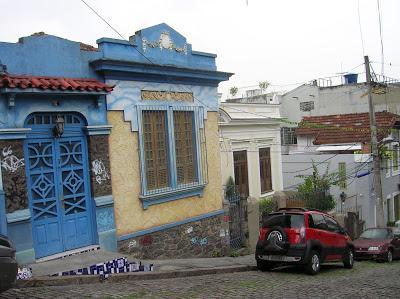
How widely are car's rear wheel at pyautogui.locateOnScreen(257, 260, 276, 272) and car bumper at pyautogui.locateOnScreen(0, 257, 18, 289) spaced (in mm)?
7527

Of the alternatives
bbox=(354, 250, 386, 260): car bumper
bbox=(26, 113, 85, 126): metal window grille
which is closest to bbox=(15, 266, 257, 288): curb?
bbox=(26, 113, 85, 126): metal window grille

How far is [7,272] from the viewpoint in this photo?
Result: 6.46m

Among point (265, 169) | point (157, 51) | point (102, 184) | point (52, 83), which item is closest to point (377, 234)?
point (265, 169)

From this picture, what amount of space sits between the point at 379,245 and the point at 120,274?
37.7 ft

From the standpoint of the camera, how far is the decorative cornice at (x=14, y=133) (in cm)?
963

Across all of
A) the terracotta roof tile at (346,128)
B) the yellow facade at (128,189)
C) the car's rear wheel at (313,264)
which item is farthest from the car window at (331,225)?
the terracotta roof tile at (346,128)

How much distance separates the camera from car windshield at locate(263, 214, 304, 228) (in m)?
12.4

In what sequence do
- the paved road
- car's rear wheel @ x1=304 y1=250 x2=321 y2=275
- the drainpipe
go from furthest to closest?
car's rear wheel @ x1=304 y1=250 x2=321 y2=275, the drainpipe, the paved road

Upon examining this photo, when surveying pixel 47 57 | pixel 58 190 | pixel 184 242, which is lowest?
pixel 184 242

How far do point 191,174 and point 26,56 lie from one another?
230 inches

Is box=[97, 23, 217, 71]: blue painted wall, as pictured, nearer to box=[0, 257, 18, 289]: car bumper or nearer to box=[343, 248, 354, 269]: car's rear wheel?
box=[0, 257, 18, 289]: car bumper

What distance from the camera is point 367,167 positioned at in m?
27.9

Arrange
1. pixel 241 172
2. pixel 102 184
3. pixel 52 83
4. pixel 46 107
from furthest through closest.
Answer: pixel 241 172, pixel 102 184, pixel 46 107, pixel 52 83

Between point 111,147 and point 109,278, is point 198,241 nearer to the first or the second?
point 111,147
